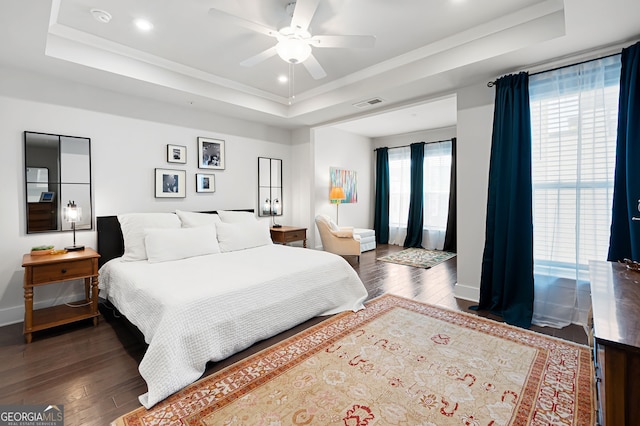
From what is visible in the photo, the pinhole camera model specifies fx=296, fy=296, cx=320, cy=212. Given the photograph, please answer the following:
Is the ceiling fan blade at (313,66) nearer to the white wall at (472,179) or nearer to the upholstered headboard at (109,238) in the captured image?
the white wall at (472,179)

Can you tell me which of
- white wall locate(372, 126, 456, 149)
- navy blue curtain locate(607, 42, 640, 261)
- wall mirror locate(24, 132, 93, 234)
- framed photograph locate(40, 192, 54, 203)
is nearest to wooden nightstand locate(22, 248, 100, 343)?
wall mirror locate(24, 132, 93, 234)

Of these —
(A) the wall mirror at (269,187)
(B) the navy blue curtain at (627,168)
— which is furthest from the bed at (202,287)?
(B) the navy blue curtain at (627,168)

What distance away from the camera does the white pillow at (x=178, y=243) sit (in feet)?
9.86

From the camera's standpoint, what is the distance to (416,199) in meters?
6.96

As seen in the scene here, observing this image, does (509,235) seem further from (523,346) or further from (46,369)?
(46,369)

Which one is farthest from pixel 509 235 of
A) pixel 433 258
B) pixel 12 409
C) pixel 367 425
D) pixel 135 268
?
pixel 12 409

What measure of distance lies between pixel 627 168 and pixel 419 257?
12.2 ft

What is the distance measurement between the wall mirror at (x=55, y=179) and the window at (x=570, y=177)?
15.5ft

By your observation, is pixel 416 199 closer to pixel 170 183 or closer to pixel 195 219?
pixel 195 219

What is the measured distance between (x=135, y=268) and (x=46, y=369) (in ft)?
3.03

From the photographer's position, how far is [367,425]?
1.56 meters

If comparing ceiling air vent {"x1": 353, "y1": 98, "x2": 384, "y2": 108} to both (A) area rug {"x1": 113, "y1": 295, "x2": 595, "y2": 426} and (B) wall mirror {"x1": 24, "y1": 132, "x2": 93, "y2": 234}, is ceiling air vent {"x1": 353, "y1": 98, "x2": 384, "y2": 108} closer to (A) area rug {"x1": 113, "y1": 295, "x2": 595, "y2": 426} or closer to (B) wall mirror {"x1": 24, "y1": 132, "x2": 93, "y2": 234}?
(A) area rug {"x1": 113, "y1": 295, "x2": 595, "y2": 426}

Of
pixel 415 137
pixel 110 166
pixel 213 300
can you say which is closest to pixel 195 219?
pixel 110 166

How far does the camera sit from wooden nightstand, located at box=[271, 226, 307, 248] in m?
4.76
